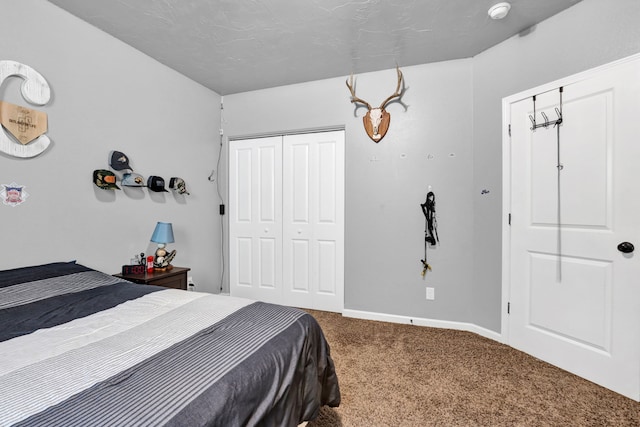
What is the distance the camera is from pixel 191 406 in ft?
2.48

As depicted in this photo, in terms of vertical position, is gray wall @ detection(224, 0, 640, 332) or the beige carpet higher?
gray wall @ detection(224, 0, 640, 332)

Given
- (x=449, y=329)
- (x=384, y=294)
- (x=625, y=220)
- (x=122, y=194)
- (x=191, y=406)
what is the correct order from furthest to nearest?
(x=384, y=294), (x=449, y=329), (x=122, y=194), (x=625, y=220), (x=191, y=406)

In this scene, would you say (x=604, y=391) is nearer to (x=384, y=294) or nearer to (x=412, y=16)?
→ (x=384, y=294)

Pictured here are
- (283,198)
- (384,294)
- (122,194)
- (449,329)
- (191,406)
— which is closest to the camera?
(191,406)

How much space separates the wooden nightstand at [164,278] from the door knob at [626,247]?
333cm

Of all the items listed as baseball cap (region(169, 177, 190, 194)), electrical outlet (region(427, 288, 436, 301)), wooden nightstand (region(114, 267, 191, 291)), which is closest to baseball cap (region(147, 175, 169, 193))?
baseball cap (region(169, 177, 190, 194))

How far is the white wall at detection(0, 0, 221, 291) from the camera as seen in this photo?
1.94 metres

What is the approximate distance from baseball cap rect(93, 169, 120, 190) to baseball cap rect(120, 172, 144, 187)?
0.12 m

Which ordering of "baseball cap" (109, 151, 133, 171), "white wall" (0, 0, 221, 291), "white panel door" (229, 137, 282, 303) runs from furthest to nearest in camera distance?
"white panel door" (229, 137, 282, 303) < "baseball cap" (109, 151, 133, 171) < "white wall" (0, 0, 221, 291)

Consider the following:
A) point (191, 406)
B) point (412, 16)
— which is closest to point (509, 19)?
point (412, 16)

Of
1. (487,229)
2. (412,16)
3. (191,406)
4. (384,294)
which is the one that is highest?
(412,16)

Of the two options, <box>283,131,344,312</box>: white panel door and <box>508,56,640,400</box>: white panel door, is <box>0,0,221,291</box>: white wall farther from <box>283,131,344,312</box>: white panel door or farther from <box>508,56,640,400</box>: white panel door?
<box>508,56,640,400</box>: white panel door

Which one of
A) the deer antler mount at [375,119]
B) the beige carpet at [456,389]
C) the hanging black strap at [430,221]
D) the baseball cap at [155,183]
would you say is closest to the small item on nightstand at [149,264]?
the baseball cap at [155,183]

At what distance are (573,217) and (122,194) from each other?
3.67 meters
